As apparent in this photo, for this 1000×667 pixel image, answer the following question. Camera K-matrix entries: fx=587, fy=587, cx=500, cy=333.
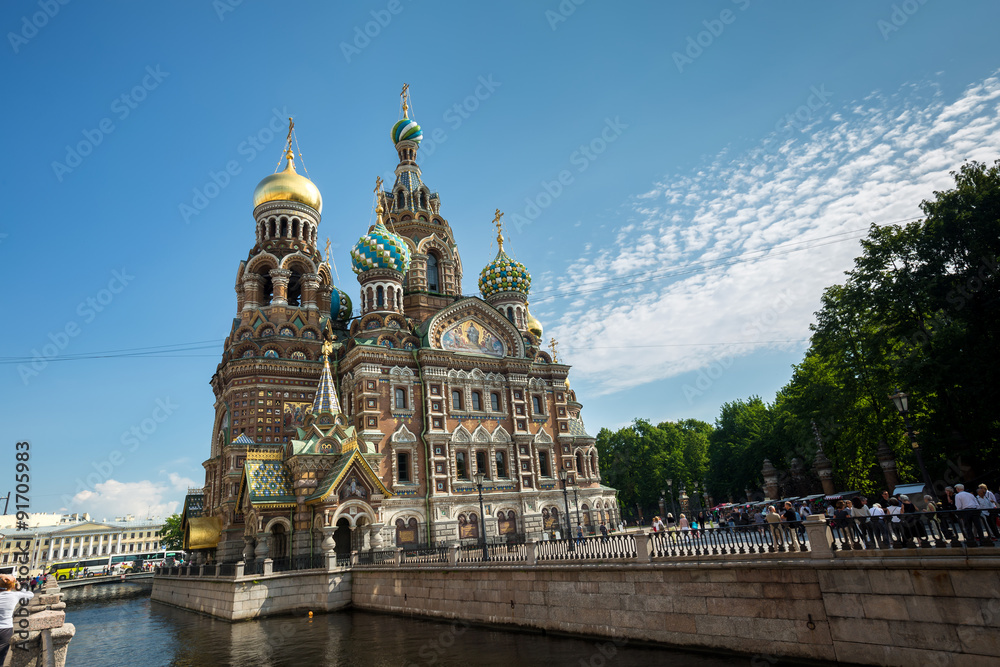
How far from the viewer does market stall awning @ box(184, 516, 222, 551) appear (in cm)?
2802

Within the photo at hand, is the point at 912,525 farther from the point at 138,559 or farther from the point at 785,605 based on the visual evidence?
the point at 138,559

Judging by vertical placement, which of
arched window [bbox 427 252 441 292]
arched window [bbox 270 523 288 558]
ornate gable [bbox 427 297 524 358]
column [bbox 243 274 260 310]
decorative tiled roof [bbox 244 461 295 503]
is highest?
arched window [bbox 427 252 441 292]

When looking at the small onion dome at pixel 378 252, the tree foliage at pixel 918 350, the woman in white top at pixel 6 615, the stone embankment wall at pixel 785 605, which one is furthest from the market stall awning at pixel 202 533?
the tree foliage at pixel 918 350

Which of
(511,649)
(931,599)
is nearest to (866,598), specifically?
(931,599)

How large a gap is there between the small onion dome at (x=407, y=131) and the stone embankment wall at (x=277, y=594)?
29955 mm

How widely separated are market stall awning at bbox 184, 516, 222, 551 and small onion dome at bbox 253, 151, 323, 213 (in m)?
18.1

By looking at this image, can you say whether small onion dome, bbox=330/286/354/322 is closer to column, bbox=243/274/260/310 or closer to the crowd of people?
column, bbox=243/274/260/310

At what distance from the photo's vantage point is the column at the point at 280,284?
32.8 metres

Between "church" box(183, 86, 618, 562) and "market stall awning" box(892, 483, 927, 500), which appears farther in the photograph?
"church" box(183, 86, 618, 562)

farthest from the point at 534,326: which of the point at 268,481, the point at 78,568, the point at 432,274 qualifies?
the point at 78,568

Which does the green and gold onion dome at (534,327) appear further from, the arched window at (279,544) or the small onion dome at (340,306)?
the arched window at (279,544)

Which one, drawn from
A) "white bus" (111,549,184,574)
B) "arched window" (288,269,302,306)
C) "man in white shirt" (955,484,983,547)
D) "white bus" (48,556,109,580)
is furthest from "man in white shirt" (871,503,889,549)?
"white bus" (48,556,109,580)

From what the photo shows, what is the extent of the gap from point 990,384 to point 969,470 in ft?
13.7

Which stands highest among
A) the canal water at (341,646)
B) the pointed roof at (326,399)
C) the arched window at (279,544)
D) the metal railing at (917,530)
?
the pointed roof at (326,399)
